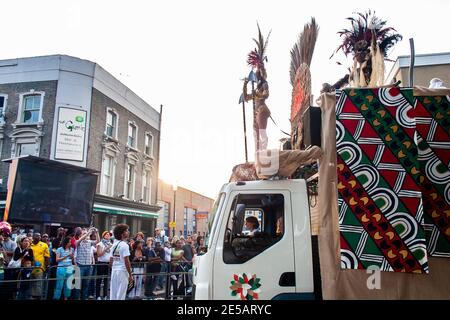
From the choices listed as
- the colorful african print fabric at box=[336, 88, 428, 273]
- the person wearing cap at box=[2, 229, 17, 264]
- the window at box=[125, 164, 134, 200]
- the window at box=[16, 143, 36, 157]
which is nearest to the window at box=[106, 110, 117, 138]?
the window at box=[125, 164, 134, 200]

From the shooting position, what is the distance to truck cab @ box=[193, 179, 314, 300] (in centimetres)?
374

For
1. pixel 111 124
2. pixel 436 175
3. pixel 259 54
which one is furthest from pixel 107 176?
pixel 436 175

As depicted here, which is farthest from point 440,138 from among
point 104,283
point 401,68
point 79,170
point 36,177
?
point 79,170

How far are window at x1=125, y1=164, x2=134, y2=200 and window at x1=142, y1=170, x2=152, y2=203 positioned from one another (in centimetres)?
183

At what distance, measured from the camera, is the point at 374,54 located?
4.56 m

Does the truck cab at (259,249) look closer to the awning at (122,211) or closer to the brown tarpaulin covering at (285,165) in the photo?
the brown tarpaulin covering at (285,165)

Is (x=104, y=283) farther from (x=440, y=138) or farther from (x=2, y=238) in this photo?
(x=440, y=138)

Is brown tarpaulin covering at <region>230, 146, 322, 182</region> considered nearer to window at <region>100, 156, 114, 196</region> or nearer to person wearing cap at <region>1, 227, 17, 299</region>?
person wearing cap at <region>1, 227, 17, 299</region>

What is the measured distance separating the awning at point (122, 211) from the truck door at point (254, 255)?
17.8m

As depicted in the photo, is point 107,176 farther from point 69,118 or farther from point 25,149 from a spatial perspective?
point 25,149

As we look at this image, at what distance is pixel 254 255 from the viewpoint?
3.88 meters

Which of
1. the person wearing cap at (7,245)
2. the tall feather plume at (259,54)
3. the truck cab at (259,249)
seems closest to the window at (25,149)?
the person wearing cap at (7,245)

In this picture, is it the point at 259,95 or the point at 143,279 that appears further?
the point at 143,279

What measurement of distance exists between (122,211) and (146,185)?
5.18m
